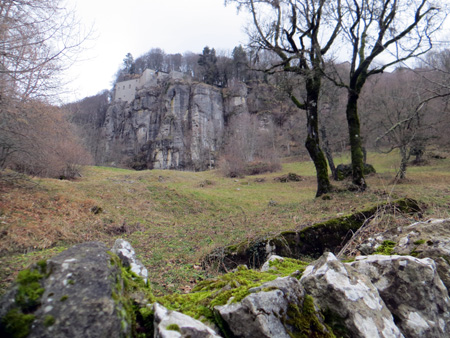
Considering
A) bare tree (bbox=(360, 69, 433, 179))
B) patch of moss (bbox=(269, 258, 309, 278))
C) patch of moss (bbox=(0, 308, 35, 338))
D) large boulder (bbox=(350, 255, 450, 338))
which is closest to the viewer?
patch of moss (bbox=(0, 308, 35, 338))

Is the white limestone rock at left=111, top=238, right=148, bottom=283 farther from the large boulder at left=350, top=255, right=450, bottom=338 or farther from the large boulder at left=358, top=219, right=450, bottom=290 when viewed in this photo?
the large boulder at left=358, top=219, right=450, bottom=290

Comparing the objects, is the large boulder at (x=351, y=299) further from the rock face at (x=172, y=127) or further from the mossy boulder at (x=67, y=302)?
the rock face at (x=172, y=127)

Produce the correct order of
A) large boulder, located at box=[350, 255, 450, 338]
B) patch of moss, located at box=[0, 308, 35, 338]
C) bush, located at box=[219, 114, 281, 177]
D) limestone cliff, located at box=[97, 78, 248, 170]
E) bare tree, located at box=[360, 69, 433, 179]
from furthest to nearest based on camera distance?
1. limestone cliff, located at box=[97, 78, 248, 170]
2. bush, located at box=[219, 114, 281, 177]
3. bare tree, located at box=[360, 69, 433, 179]
4. large boulder, located at box=[350, 255, 450, 338]
5. patch of moss, located at box=[0, 308, 35, 338]

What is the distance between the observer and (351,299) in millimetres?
1936

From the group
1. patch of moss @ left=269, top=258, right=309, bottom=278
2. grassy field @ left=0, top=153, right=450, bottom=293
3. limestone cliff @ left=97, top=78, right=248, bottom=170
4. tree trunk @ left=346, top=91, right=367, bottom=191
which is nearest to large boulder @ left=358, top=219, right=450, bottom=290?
patch of moss @ left=269, top=258, right=309, bottom=278

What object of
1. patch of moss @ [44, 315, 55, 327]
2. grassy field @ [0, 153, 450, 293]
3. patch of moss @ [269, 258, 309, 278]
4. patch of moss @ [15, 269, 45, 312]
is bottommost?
grassy field @ [0, 153, 450, 293]

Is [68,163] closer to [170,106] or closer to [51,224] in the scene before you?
[51,224]

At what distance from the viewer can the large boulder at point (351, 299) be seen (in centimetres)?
183

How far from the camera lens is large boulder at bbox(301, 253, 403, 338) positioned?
1835 mm

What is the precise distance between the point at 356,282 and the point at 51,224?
8.31 meters

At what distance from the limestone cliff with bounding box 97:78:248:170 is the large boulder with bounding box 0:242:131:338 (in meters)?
51.4

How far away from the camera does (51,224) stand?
24.6ft

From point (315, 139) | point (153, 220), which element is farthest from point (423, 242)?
point (153, 220)

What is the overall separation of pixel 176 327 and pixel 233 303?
0.46m
